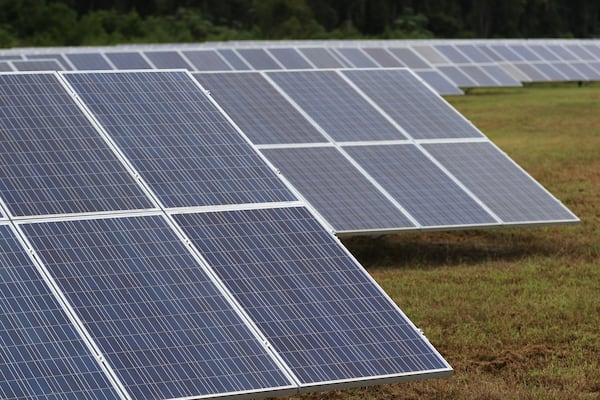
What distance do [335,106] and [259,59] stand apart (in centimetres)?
2435

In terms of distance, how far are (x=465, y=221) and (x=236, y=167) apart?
4835mm

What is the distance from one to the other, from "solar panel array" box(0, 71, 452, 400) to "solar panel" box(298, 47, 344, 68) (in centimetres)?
3193

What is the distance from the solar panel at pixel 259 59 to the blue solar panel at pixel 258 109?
23013 millimetres

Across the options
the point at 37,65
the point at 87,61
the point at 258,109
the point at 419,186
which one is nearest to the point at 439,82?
the point at 87,61

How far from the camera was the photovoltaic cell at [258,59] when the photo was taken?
42.5 meters

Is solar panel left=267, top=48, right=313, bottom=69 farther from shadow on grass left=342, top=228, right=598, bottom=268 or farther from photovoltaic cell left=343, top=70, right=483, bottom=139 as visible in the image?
shadow on grass left=342, top=228, right=598, bottom=268

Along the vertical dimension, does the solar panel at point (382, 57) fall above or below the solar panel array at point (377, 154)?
below

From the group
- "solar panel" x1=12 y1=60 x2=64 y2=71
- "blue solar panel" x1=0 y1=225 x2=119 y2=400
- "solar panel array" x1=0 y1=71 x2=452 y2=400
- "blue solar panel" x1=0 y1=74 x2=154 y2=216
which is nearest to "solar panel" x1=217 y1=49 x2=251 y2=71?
"solar panel" x1=12 y1=60 x2=64 y2=71

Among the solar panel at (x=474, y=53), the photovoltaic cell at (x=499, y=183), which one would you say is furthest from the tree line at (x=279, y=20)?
the photovoltaic cell at (x=499, y=183)

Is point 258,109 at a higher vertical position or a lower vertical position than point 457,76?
higher

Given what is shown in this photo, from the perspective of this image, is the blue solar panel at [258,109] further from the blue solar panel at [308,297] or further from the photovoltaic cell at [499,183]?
the blue solar panel at [308,297]

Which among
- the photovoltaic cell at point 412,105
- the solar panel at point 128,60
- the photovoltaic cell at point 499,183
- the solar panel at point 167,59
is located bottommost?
the solar panel at point 167,59

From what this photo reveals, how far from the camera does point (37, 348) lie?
9.45m

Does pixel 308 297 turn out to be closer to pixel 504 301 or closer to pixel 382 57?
pixel 504 301
